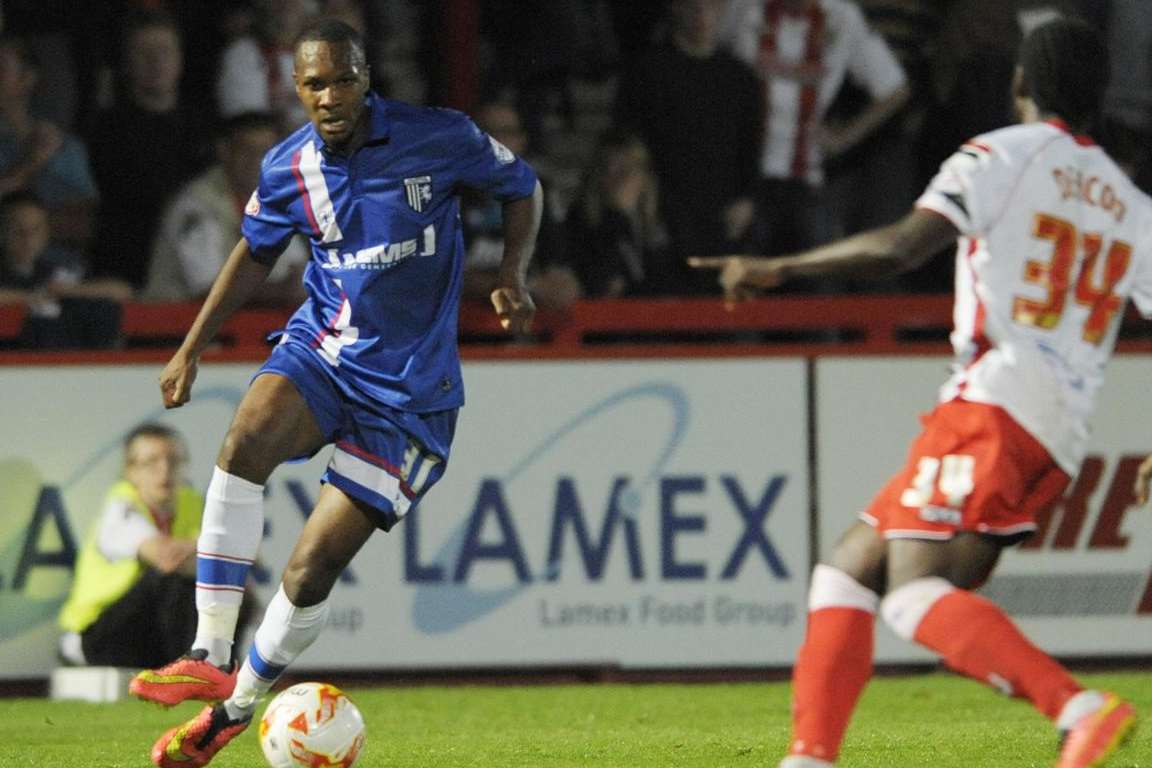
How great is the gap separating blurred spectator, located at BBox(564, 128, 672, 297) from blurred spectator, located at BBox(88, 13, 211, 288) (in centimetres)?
190

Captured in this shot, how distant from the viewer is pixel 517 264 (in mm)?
6723

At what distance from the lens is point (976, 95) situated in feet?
37.0

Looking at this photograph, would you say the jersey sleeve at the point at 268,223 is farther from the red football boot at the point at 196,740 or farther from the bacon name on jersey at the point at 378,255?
the red football boot at the point at 196,740

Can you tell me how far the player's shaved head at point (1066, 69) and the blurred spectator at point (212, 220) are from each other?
18.8 feet

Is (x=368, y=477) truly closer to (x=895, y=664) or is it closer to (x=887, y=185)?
(x=895, y=664)

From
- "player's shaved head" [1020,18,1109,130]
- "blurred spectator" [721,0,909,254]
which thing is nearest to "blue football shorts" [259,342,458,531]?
"player's shaved head" [1020,18,1109,130]

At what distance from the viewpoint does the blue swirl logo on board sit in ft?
32.5

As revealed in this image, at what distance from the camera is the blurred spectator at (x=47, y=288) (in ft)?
32.6

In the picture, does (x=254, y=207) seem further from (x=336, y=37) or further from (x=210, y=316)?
(x=336, y=37)

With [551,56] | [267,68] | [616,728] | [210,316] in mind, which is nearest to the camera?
[210,316]

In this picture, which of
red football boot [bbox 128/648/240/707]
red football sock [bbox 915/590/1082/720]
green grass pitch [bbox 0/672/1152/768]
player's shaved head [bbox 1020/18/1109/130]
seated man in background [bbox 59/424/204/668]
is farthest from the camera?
seated man in background [bbox 59/424/204/668]

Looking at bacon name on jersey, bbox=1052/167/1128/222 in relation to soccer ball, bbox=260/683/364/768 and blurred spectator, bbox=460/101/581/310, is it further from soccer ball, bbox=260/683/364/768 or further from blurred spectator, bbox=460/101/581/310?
blurred spectator, bbox=460/101/581/310

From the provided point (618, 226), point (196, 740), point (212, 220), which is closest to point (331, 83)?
point (196, 740)

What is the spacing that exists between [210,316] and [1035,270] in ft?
8.94
